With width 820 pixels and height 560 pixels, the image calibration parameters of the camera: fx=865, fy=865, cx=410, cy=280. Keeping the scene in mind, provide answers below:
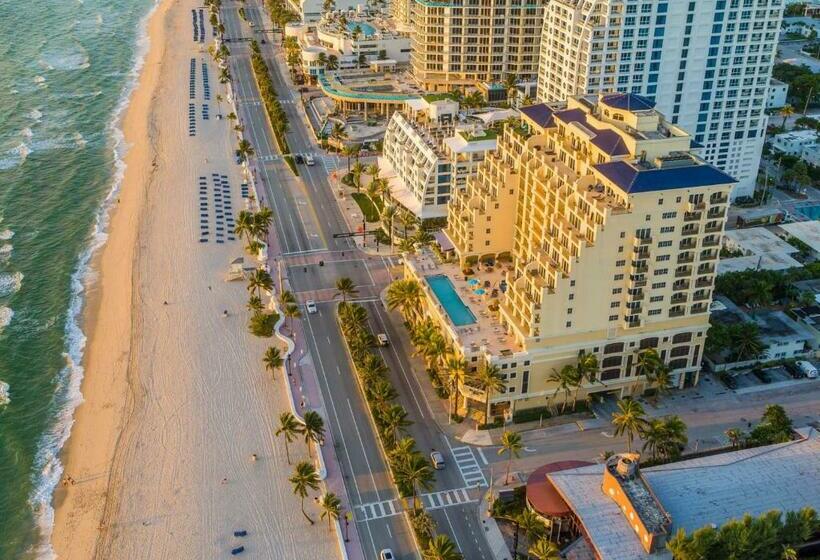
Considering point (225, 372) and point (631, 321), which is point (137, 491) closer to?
point (225, 372)

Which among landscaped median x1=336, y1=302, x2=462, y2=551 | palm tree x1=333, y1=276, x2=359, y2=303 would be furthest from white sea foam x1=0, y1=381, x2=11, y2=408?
palm tree x1=333, y1=276, x2=359, y2=303

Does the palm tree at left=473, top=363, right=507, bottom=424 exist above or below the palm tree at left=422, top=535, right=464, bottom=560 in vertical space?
above

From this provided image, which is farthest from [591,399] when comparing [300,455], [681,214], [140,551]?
[140,551]

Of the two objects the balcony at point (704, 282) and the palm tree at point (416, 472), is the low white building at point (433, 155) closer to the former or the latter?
the balcony at point (704, 282)

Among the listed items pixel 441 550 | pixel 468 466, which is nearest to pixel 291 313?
pixel 468 466

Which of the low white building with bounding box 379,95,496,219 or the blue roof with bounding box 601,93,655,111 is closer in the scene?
the blue roof with bounding box 601,93,655,111

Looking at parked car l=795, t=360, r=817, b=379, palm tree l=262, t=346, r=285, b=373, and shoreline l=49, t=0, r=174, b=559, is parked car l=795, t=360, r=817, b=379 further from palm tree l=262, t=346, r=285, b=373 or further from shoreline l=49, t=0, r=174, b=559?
shoreline l=49, t=0, r=174, b=559

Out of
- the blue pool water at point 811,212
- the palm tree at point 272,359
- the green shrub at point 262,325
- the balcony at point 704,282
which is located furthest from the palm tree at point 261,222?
the blue pool water at point 811,212
